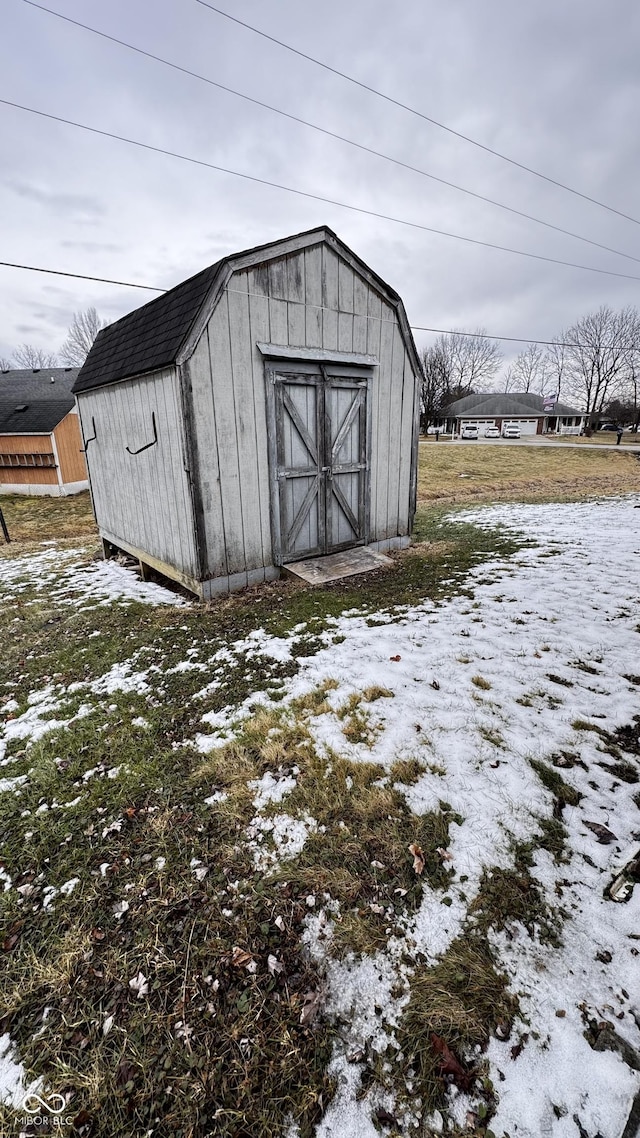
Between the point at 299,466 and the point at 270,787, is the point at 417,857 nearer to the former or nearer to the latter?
the point at 270,787

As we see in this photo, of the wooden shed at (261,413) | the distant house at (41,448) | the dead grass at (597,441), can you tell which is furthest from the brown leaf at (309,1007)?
the dead grass at (597,441)

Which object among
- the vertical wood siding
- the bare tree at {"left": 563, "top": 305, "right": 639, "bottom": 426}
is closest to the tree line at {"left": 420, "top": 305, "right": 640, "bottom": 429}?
the bare tree at {"left": 563, "top": 305, "right": 639, "bottom": 426}

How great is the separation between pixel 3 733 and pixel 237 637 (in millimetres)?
2001

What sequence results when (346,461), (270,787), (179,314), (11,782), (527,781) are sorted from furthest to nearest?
(346,461), (179,314), (11,782), (270,787), (527,781)

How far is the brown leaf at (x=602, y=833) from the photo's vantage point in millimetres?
2168

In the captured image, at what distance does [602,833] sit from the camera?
2.21 metres

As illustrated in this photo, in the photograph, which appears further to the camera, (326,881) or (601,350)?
(601,350)

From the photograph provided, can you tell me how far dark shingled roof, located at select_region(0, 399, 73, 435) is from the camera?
18969 mm

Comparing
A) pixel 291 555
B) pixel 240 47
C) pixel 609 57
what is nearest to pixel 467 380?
pixel 609 57

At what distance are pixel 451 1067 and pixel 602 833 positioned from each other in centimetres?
124

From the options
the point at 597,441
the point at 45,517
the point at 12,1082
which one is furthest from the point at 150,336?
the point at 597,441

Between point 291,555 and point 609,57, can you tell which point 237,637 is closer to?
point 291,555

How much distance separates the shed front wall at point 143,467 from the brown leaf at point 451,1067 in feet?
15.2

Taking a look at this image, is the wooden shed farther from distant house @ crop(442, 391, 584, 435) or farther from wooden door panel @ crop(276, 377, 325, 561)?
distant house @ crop(442, 391, 584, 435)
